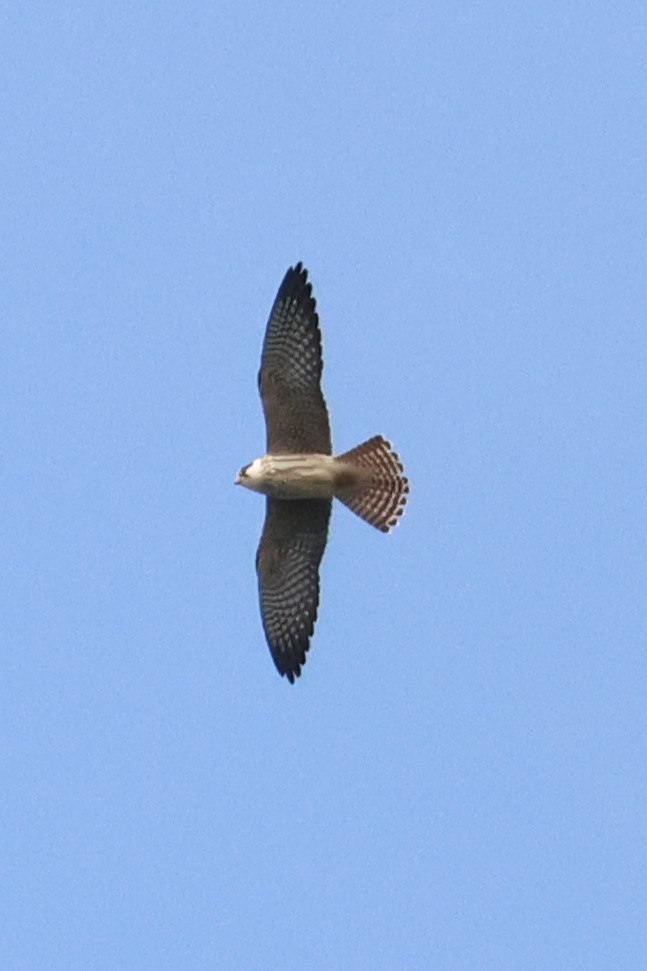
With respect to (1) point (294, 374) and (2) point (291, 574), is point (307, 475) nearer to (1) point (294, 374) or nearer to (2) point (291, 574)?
(1) point (294, 374)

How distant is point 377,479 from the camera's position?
85.3 ft

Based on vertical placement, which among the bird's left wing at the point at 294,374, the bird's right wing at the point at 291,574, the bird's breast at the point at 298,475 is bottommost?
the bird's right wing at the point at 291,574

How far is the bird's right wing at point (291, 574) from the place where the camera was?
26.7 metres

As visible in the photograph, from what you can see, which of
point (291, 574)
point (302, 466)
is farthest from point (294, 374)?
point (291, 574)

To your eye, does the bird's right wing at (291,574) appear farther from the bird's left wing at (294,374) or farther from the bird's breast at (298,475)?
the bird's left wing at (294,374)

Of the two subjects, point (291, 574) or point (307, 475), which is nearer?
point (307, 475)

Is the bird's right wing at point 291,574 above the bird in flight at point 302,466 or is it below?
below

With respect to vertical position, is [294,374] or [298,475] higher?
[294,374]

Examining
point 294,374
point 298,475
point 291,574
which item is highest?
point 294,374

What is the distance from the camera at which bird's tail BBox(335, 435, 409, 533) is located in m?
26.0

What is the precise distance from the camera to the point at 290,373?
1034 inches

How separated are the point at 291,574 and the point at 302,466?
4.14ft

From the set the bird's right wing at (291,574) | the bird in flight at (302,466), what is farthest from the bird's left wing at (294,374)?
the bird's right wing at (291,574)

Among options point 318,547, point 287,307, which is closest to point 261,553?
point 318,547
